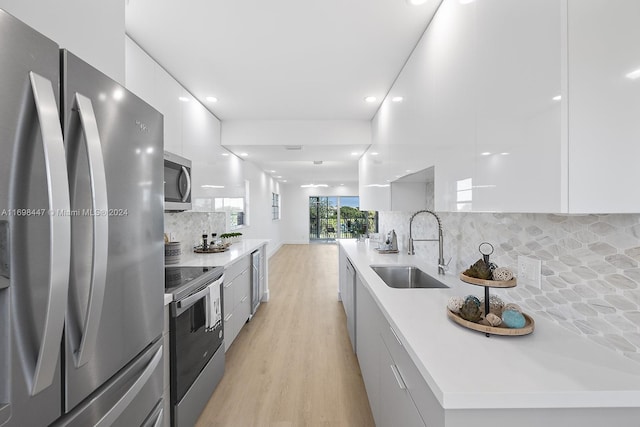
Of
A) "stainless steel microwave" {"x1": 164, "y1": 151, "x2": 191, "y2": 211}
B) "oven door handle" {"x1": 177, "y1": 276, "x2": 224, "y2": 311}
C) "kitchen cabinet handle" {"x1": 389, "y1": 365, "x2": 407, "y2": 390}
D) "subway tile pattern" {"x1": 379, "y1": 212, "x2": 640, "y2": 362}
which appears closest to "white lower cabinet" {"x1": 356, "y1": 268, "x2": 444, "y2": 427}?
"kitchen cabinet handle" {"x1": 389, "y1": 365, "x2": 407, "y2": 390}

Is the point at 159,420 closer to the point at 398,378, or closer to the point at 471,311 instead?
the point at 398,378

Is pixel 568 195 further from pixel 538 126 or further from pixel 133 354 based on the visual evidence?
pixel 133 354

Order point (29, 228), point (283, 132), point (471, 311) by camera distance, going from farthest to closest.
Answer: point (283, 132), point (471, 311), point (29, 228)

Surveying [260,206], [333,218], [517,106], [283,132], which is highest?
[283,132]

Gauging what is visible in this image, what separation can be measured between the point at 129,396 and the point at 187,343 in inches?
31.5

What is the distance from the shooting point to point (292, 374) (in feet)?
8.12

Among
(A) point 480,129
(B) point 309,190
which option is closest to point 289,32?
(A) point 480,129

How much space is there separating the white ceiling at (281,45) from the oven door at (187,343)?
1712mm

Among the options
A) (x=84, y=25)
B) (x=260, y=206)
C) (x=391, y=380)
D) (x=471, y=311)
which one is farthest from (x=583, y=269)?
(x=260, y=206)

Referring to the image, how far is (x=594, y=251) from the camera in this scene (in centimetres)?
103

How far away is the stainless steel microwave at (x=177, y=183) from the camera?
87.1 inches

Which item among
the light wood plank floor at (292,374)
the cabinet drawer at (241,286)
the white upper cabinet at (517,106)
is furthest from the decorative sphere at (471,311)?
the cabinet drawer at (241,286)

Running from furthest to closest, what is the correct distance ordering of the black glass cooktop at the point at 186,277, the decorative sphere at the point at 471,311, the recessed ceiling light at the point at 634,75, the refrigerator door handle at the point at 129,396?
1. the black glass cooktop at the point at 186,277
2. the decorative sphere at the point at 471,311
3. the refrigerator door handle at the point at 129,396
4. the recessed ceiling light at the point at 634,75

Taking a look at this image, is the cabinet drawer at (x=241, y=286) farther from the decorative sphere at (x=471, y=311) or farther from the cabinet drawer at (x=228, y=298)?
the decorative sphere at (x=471, y=311)
